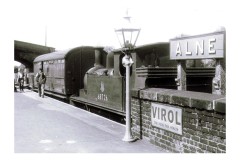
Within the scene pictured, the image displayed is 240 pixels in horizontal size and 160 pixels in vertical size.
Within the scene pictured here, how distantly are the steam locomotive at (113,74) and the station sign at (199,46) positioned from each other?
1514 millimetres

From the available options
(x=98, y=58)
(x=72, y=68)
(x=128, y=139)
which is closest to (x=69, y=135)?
(x=128, y=139)

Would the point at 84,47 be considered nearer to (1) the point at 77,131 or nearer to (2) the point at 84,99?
(2) the point at 84,99

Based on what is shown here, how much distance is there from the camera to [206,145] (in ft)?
14.5

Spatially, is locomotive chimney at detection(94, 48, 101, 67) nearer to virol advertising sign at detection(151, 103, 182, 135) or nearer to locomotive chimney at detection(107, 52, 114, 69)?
locomotive chimney at detection(107, 52, 114, 69)

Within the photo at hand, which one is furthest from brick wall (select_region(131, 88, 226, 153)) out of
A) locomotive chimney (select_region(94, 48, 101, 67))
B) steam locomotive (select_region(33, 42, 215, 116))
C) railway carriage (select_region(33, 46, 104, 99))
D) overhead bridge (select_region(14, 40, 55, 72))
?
overhead bridge (select_region(14, 40, 55, 72))

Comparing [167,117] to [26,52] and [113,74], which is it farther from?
[26,52]

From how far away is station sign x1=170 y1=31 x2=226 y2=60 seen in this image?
4934 mm

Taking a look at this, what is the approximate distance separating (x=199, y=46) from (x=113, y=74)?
183 inches

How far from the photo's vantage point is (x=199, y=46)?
5324 millimetres

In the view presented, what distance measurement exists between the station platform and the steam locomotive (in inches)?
46.6

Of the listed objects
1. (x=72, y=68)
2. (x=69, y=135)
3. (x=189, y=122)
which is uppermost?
(x=72, y=68)

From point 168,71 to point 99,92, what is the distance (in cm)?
365

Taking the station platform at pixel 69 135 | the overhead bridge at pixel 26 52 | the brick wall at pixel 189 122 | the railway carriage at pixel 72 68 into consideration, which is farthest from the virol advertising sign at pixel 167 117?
the overhead bridge at pixel 26 52
